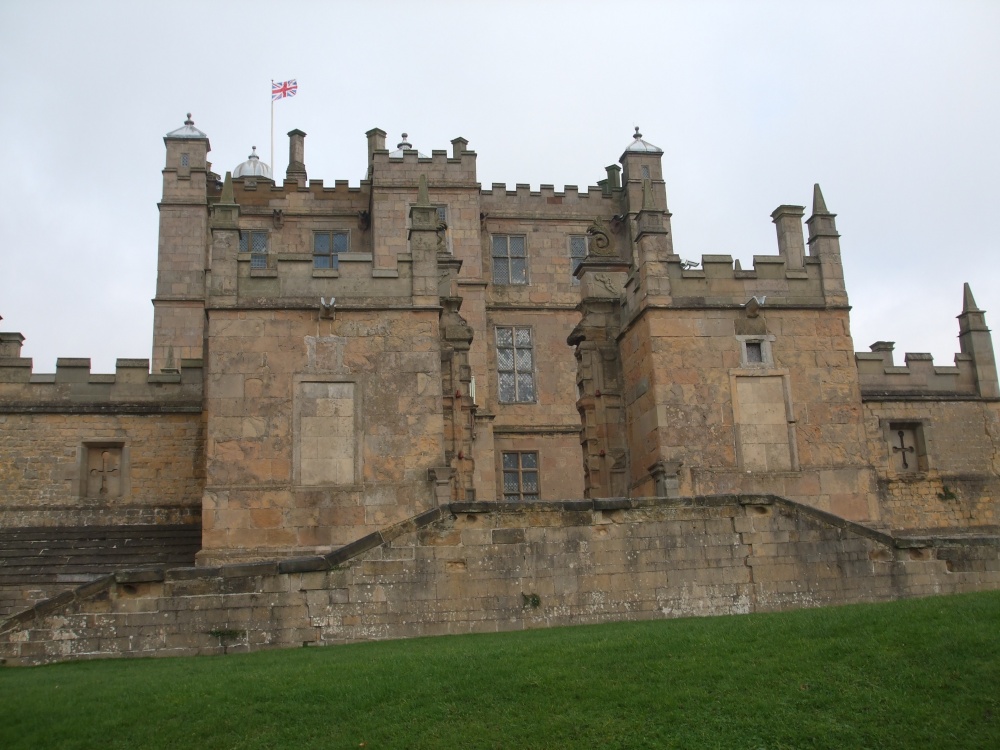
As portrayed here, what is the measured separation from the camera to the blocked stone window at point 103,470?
2622 centimetres

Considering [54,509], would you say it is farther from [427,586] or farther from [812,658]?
[812,658]

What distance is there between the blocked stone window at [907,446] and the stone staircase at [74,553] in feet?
55.4

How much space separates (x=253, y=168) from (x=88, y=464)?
65.2 feet

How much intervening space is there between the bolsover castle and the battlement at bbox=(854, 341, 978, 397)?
73 mm

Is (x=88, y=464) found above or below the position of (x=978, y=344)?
below

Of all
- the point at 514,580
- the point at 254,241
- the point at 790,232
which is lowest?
the point at 514,580

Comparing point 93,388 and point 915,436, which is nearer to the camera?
point 93,388

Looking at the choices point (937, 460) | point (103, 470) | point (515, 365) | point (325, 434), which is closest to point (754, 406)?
point (937, 460)

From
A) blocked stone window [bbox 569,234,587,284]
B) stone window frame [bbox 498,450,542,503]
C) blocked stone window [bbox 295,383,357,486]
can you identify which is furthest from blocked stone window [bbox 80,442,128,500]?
blocked stone window [bbox 569,234,587,284]

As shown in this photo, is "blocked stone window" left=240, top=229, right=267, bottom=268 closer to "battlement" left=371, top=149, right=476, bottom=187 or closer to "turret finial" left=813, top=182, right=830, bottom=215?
"battlement" left=371, top=149, right=476, bottom=187

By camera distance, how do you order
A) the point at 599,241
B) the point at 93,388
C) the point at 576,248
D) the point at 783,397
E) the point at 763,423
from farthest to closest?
the point at 576,248 → the point at 93,388 → the point at 599,241 → the point at 783,397 → the point at 763,423

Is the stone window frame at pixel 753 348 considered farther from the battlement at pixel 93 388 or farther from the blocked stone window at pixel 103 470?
the blocked stone window at pixel 103 470

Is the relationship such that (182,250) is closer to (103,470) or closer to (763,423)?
(103,470)

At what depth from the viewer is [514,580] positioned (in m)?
17.5
